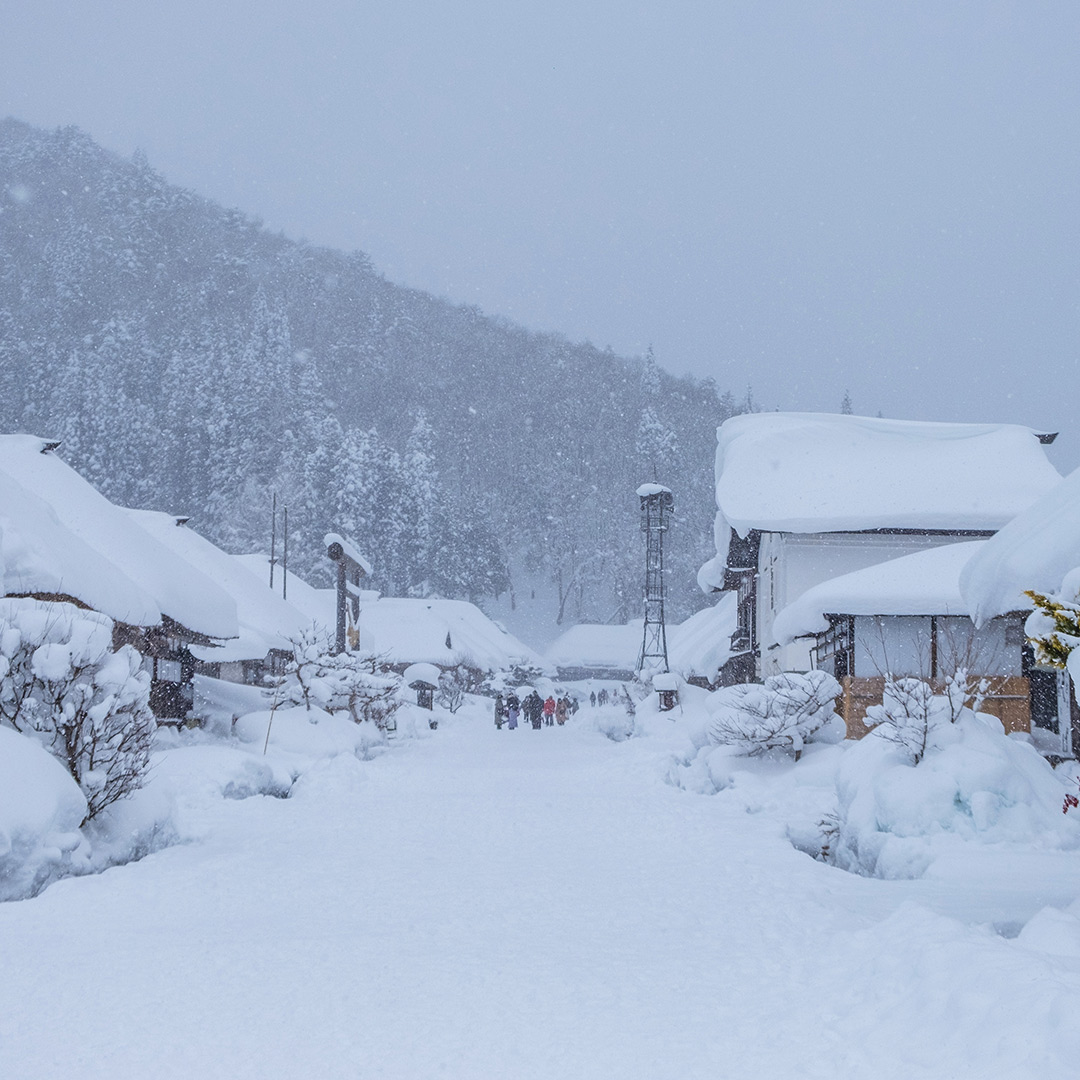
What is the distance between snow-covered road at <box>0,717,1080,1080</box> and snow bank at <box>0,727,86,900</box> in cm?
27

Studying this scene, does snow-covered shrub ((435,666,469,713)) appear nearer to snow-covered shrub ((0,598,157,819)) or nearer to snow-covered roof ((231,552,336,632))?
snow-covered roof ((231,552,336,632))

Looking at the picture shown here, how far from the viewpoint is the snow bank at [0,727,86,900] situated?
290 inches

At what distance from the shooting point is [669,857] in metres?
9.45

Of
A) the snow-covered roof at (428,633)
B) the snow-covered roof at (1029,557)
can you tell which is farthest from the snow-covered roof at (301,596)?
the snow-covered roof at (1029,557)

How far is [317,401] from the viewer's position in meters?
86.2

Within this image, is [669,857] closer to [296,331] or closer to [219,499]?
[219,499]

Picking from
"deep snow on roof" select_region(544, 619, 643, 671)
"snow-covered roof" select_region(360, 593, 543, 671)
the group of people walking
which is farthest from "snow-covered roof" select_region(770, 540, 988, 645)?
"deep snow on roof" select_region(544, 619, 643, 671)

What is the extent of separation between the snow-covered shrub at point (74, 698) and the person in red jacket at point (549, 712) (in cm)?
3642

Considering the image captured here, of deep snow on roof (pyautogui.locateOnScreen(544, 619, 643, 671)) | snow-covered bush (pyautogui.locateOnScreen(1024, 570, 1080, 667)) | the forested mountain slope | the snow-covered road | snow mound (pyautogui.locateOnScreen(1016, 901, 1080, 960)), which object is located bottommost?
deep snow on roof (pyautogui.locateOnScreen(544, 619, 643, 671))

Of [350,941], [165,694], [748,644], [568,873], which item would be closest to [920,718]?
[568,873]

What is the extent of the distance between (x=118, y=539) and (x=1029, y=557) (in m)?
17.4

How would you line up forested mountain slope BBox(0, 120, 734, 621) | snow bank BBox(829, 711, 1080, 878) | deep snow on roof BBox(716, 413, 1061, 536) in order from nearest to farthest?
snow bank BBox(829, 711, 1080, 878) < deep snow on roof BBox(716, 413, 1061, 536) < forested mountain slope BBox(0, 120, 734, 621)

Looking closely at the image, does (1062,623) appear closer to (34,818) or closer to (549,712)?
(34,818)

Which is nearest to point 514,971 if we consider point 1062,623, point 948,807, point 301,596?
point 1062,623
